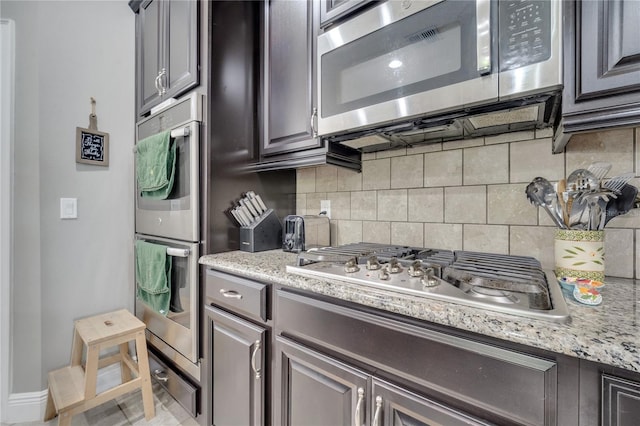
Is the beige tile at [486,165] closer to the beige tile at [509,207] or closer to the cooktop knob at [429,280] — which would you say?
the beige tile at [509,207]

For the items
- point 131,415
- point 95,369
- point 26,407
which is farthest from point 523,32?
point 26,407

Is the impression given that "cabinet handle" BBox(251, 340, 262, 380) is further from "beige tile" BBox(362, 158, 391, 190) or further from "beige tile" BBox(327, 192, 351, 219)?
"beige tile" BBox(362, 158, 391, 190)

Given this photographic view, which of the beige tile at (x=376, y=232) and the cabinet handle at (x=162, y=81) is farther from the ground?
the cabinet handle at (x=162, y=81)

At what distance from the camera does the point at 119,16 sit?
1854 millimetres

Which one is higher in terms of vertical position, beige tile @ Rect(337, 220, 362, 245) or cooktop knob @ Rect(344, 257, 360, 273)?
beige tile @ Rect(337, 220, 362, 245)

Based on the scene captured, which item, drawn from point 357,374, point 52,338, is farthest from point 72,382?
point 357,374

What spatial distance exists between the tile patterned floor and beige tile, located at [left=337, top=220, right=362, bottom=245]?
1.25m

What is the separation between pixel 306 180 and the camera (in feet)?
5.79

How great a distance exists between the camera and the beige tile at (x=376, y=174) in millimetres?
1420

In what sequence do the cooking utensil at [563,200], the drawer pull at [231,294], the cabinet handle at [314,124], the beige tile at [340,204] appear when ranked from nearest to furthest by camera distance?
the cooking utensil at [563,200] < the drawer pull at [231,294] < the cabinet handle at [314,124] < the beige tile at [340,204]

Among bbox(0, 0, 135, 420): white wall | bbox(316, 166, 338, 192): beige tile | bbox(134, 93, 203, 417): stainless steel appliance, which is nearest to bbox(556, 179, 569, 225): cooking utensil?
bbox(316, 166, 338, 192): beige tile

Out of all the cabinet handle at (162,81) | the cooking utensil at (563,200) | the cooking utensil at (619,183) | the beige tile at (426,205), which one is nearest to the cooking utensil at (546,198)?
the cooking utensil at (563,200)

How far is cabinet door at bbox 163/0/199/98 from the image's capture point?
1.38m

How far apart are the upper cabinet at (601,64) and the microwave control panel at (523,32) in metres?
0.05
